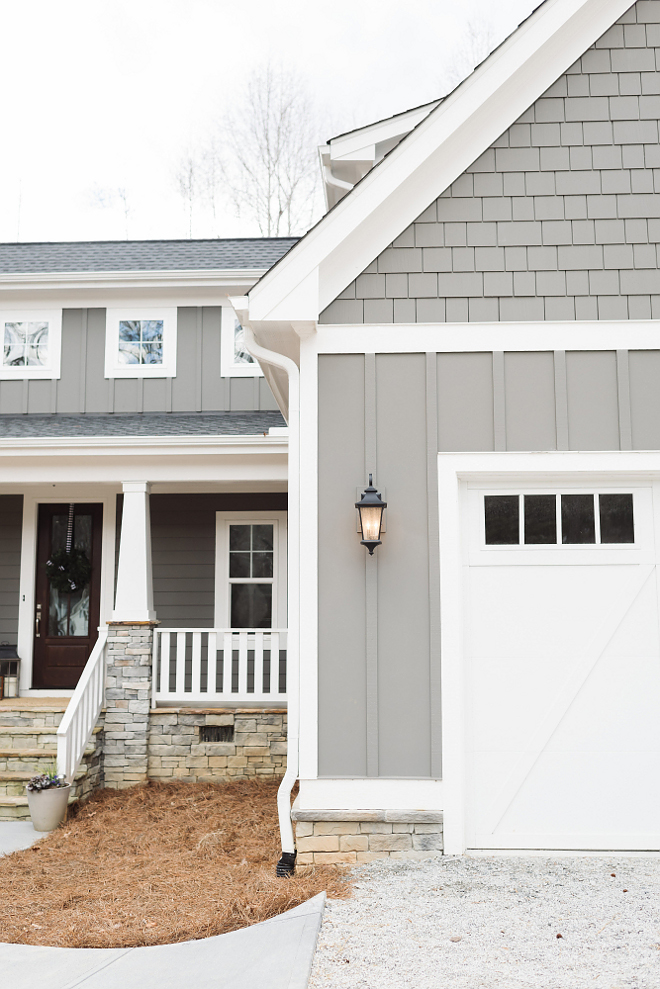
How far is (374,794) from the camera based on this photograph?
4.46 metres

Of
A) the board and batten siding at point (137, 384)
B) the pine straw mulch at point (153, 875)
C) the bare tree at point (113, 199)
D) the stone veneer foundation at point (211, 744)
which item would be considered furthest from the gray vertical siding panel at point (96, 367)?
the bare tree at point (113, 199)

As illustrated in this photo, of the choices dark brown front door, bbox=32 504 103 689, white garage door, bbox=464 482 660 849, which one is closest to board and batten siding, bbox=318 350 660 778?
white garage door, bbox=464 482 660 849

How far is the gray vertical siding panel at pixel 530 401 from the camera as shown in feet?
15.4

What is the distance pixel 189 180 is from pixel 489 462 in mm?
17454

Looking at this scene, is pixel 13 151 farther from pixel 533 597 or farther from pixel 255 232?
pixel 533 597

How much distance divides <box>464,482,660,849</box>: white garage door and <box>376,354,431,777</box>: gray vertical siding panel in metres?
0.30

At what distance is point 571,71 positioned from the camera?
4875 millimetres

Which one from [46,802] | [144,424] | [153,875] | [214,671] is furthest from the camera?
[144,424]

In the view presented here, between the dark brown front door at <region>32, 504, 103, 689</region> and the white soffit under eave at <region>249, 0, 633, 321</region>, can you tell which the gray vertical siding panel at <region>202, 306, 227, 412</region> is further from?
the white soffit under eave at <region>249, 0, 633, 321</region>

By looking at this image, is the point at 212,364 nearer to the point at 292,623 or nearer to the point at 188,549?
the point at 188,549

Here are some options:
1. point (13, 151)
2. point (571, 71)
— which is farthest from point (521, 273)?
point (13, 151)

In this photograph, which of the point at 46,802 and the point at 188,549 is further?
the point at 188,549

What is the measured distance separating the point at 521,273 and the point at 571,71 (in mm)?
1288

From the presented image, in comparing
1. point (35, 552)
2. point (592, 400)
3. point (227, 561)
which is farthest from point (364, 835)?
point (35, 552)
